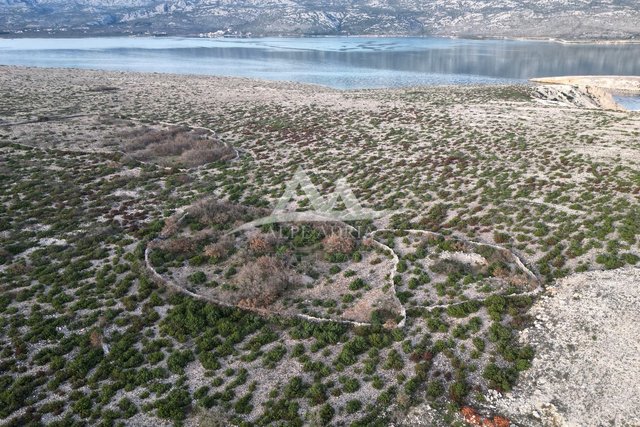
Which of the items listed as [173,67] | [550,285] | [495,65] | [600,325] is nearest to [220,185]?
[550,285]

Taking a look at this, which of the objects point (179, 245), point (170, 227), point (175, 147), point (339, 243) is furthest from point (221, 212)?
point (175, 147)

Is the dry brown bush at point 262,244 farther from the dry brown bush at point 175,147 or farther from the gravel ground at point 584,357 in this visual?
the dry brown bush at point 175,147

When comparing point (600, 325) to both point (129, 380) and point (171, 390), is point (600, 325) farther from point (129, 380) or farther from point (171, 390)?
point (129, 380)

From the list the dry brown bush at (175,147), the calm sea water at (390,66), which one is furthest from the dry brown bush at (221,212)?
the calm sea water at (390,66)

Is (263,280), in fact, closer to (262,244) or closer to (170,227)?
(262,244)

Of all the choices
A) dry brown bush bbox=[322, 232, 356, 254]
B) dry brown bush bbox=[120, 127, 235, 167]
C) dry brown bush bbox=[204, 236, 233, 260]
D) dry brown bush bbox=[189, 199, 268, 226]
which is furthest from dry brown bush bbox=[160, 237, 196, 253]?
dry brown bush bbox=[120, 127, 235, 167]

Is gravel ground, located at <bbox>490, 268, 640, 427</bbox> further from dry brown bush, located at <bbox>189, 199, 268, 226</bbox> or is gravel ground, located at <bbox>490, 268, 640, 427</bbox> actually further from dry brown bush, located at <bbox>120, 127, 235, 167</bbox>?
dry brown bush, located at <bbox>120, 127, 235, 167</bbox>
